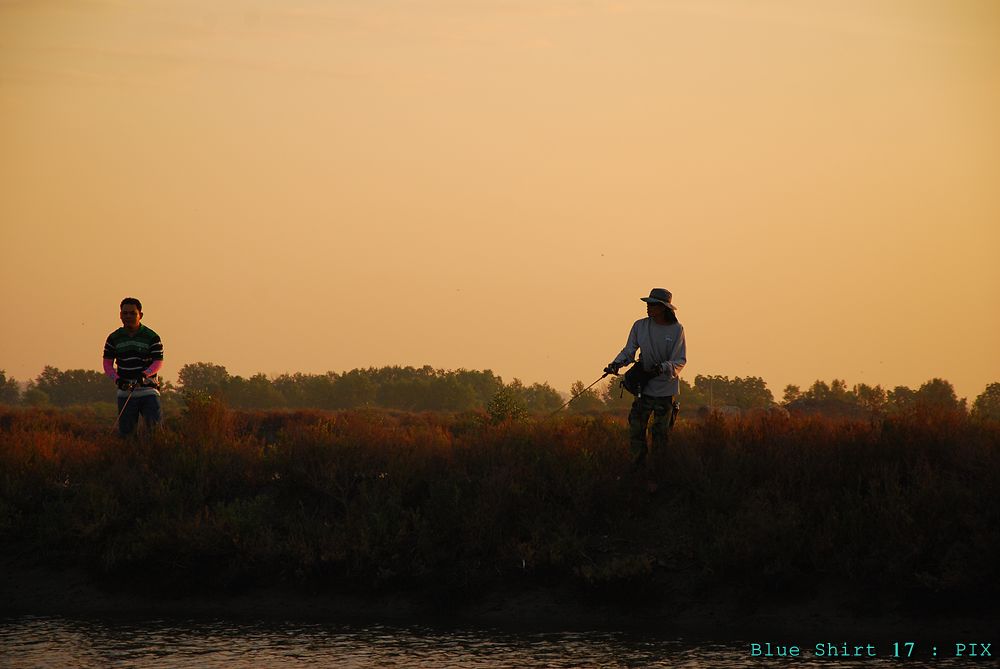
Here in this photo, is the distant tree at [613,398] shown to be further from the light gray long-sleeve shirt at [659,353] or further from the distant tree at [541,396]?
the light gray long-sleeve shirt at [659,353]

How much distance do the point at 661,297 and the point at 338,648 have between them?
15.7ft

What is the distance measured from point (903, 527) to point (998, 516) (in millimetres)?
797

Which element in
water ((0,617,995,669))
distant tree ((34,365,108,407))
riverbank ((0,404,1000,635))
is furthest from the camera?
distant tree ((34,365,108,407))

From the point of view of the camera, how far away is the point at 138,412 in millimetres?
14953

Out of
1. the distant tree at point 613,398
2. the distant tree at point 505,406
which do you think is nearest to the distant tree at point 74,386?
the distant tree at point 613,398

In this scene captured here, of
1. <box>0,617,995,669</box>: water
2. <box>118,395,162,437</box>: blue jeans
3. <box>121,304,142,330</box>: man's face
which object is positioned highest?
<box>121,304,142,330</box>: man's face

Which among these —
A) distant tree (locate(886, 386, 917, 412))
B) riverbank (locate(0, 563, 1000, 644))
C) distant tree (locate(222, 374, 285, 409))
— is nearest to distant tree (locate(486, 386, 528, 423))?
distant tree (locate(886, 386, 917, 412))

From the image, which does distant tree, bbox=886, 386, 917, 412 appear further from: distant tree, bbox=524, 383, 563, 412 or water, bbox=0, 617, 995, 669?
distant tree, bbox=524, 383, 563, 412

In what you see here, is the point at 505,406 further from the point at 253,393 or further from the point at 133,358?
the point at 253,393

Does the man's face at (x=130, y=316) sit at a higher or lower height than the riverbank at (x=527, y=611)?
higher

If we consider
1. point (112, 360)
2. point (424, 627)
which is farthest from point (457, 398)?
point (424, 627)

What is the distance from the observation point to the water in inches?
385

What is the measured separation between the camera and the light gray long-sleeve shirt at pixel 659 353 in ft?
41.4

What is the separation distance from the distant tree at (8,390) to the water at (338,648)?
58674 millimetres
